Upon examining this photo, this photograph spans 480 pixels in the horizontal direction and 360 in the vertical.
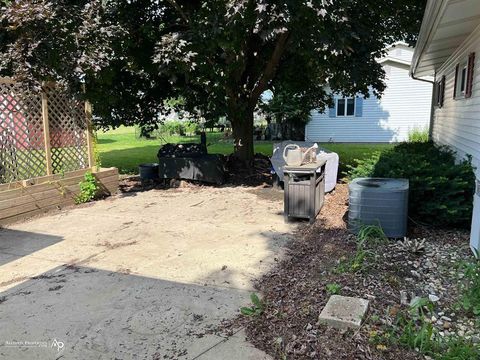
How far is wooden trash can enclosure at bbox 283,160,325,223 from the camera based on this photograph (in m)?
5.53

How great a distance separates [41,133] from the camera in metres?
6.58

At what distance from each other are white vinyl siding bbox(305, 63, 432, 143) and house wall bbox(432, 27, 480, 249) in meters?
9.60

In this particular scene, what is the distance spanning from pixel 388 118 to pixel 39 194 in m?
16.7

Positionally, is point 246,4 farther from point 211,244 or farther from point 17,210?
point 17,210

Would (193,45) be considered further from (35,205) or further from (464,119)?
(464,119)

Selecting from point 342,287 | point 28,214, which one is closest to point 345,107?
point 28,214

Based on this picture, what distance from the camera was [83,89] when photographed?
689 centimetres

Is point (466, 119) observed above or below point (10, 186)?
above

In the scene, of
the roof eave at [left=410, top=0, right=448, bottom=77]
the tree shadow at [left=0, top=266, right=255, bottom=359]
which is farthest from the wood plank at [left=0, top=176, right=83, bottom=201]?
the roof eave at [left=410, top=0, right=448, bottom=77]

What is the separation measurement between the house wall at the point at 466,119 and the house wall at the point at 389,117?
9590 millimetres

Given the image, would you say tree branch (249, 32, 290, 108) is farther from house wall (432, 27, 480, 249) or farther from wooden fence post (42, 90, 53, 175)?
wooden fence post (42, 90, 53, 175)

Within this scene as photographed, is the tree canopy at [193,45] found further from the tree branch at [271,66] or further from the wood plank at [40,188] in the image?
the wood plank at [40,188]

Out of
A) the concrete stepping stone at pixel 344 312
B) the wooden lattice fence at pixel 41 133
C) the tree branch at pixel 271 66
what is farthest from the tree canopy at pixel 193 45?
the concrete stepping stone at pixel 344 312

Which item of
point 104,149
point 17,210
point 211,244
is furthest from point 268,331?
point 104,149
